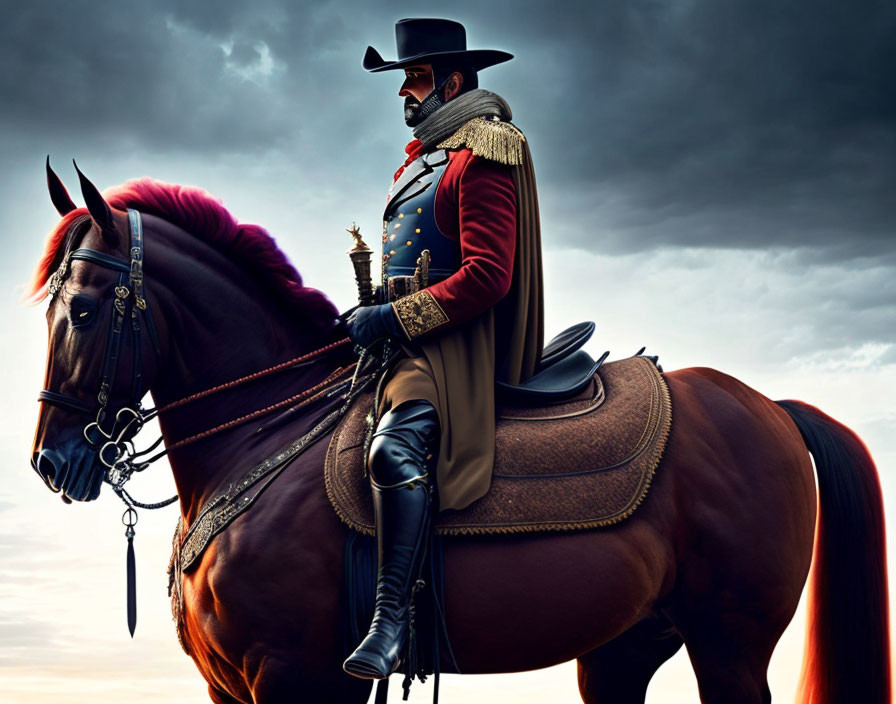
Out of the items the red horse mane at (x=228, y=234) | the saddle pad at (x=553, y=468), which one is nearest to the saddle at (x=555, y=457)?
the saddle pad at (x=553, y=468)

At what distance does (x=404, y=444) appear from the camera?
18.8 ft

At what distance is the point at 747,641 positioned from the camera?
6.30 meters

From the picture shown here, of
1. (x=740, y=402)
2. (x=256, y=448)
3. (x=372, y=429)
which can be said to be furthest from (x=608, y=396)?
(x=256, y=448)

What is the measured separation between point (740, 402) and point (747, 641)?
138 centimetres

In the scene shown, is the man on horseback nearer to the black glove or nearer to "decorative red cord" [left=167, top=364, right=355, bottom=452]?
the black glove

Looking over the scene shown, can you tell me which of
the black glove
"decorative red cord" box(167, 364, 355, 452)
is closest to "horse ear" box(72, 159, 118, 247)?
"decorative red cord" box(167, 364, 355, 452)

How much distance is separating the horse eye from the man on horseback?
4.61ft

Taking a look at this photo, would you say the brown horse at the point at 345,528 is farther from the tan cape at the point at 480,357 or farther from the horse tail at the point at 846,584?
the tan cape at the point at 480,357

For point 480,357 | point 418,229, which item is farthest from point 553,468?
point 418,229

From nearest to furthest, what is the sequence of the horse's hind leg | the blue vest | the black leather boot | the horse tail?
the black leather boot
the blue vest
the horse tail
the horse's hind leg

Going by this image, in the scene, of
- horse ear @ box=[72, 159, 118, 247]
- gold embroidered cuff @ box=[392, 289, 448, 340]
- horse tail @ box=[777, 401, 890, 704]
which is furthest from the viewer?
horse tail @ box=[777, 401, 890, 704]

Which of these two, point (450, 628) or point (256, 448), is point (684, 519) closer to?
point (450, 628)

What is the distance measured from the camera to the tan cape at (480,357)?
5910 mm

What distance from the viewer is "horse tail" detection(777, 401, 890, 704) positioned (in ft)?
21.7
